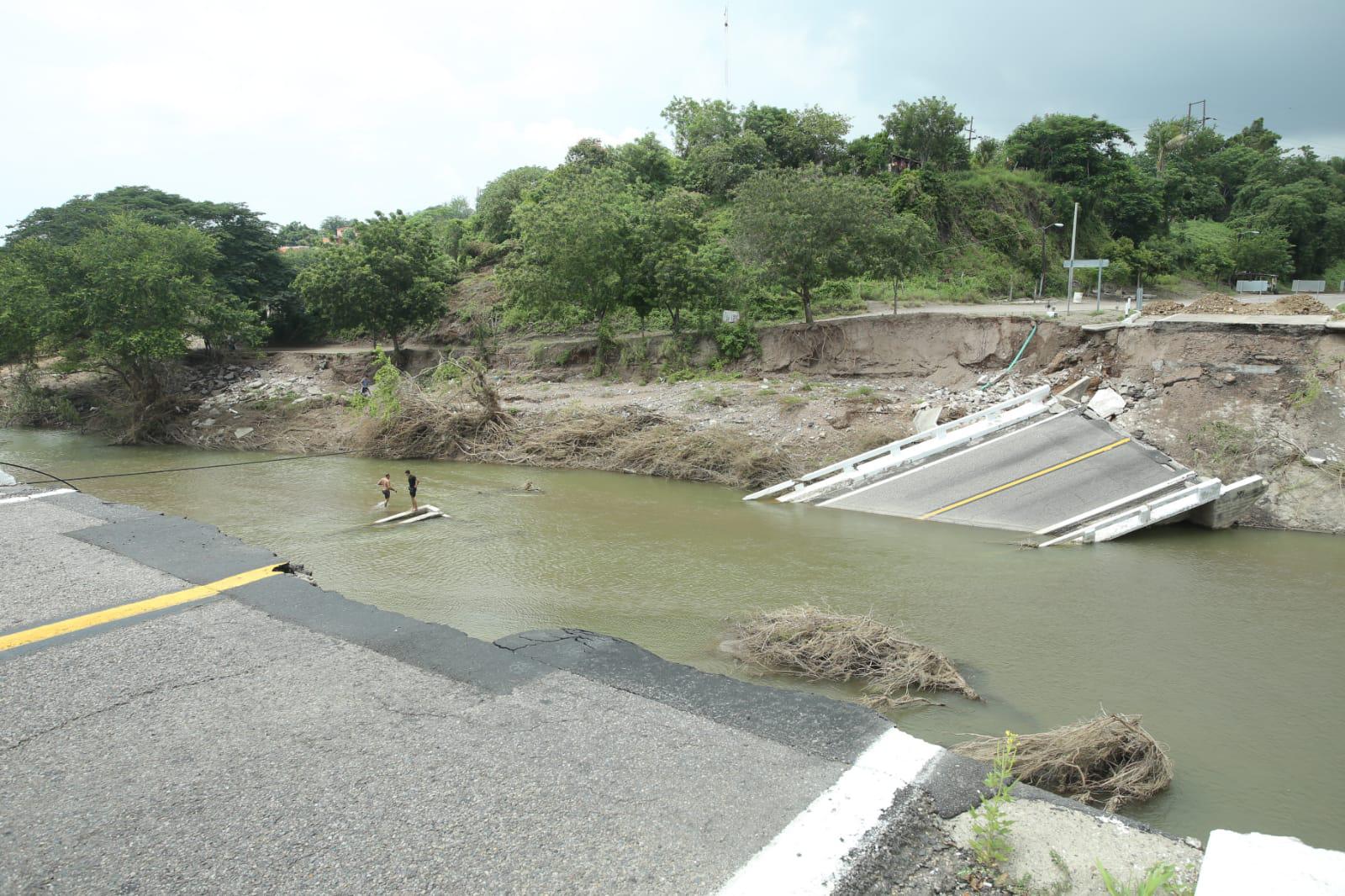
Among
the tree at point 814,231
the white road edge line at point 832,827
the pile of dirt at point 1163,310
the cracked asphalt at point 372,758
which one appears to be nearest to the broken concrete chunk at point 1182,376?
the pile of dirt at point 1163,310

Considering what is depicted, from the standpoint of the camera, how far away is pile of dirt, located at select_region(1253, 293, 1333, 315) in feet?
71.9

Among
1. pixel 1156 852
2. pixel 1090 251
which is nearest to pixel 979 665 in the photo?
pixel 1156 852

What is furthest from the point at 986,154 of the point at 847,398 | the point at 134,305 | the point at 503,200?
the point at 134,305

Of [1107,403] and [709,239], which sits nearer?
[1107,403]

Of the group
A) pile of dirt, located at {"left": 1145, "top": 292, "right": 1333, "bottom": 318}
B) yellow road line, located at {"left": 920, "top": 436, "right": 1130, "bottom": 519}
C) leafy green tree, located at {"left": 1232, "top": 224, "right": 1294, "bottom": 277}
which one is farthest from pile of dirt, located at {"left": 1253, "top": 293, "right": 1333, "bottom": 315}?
leafy green tree, located at {"left": 1232, "top": 224, "right": 1294, "bottom": 277}

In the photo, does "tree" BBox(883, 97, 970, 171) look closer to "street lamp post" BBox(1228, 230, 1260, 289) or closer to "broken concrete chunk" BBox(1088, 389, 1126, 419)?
"street lamp post" BBox(1228, 230, 1260, 289)

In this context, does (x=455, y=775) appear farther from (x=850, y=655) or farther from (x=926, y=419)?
(x=926, y=419)

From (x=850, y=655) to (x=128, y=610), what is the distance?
7.13 m

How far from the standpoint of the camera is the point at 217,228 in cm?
3731

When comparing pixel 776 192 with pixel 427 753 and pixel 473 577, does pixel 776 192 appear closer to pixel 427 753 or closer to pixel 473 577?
pixel 473 577

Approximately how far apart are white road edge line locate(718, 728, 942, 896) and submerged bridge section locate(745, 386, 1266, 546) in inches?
→ 435

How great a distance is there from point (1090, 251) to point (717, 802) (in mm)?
47938

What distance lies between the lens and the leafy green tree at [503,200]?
4631 cm

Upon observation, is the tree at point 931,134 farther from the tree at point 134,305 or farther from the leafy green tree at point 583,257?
the tree at point 134,305
